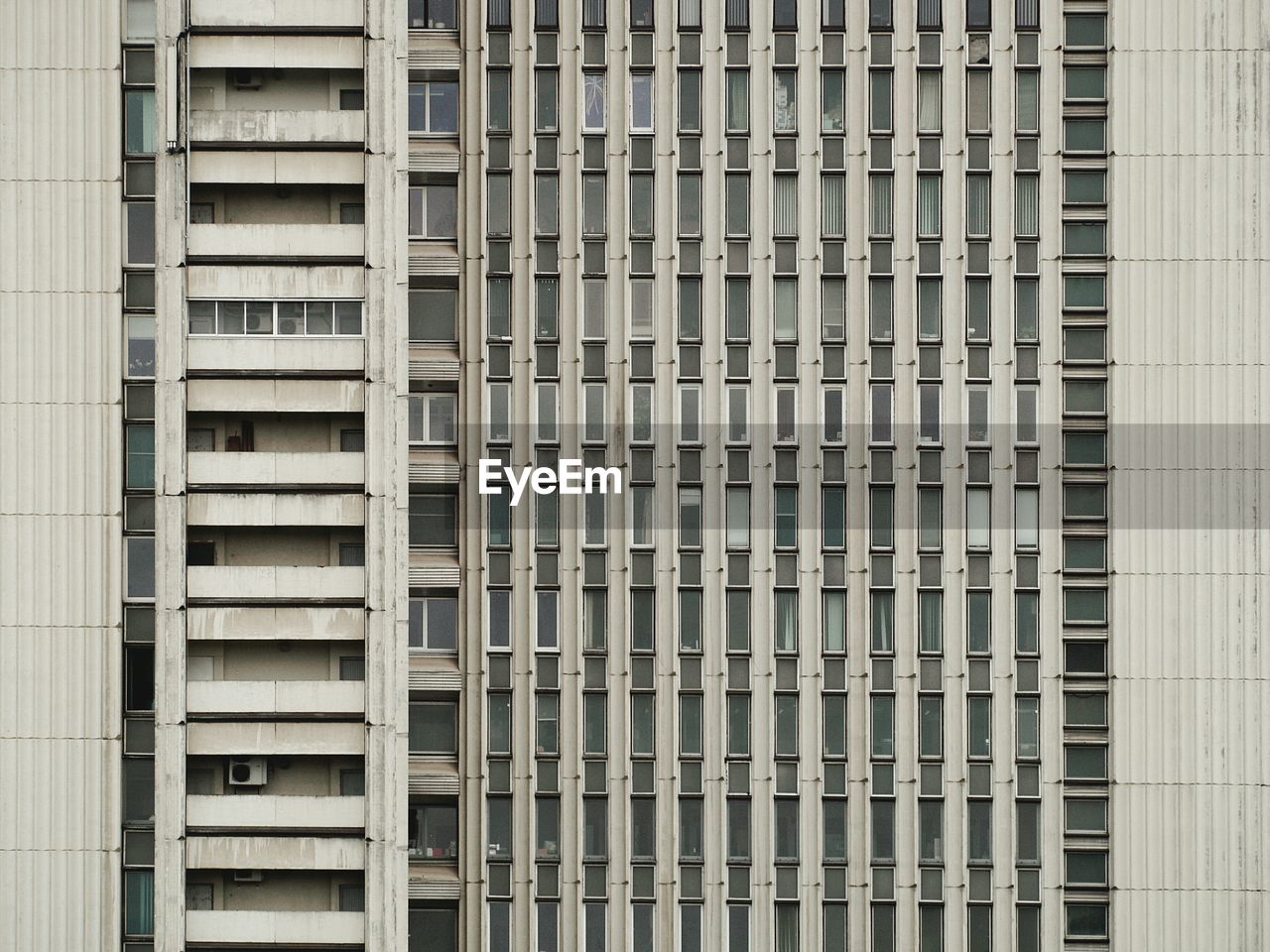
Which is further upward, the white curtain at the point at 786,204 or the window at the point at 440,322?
the white curtain at the point at 786,204

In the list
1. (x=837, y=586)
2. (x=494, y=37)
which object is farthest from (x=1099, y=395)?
(x=494, y=37)

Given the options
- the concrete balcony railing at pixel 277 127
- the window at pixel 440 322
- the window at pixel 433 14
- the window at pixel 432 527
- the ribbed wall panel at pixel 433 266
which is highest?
the window at pixel 433 14

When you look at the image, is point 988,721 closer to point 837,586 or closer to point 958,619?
point 958,619

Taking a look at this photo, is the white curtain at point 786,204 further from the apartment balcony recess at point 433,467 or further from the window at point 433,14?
the apartment balcony recess at point 433,467

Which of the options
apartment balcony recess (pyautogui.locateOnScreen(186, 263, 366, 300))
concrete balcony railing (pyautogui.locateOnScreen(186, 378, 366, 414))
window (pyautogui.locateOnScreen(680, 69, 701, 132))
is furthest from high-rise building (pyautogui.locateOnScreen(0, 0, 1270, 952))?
concrete balcony railing (pyautogui.locateOnScreen(186, 378, 366, 414))

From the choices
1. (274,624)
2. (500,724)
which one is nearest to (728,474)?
(500,724)

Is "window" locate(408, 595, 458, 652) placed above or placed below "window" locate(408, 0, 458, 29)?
below

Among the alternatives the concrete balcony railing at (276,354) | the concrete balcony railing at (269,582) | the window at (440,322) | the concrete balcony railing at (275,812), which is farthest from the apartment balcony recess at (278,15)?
the concrete balcony railing at (275,812)

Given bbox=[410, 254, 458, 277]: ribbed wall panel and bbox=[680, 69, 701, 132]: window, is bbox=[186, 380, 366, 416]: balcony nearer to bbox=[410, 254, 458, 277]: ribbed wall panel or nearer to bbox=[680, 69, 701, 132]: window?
bbox=[410, 254, 458, 277]: ribbed wall panel
